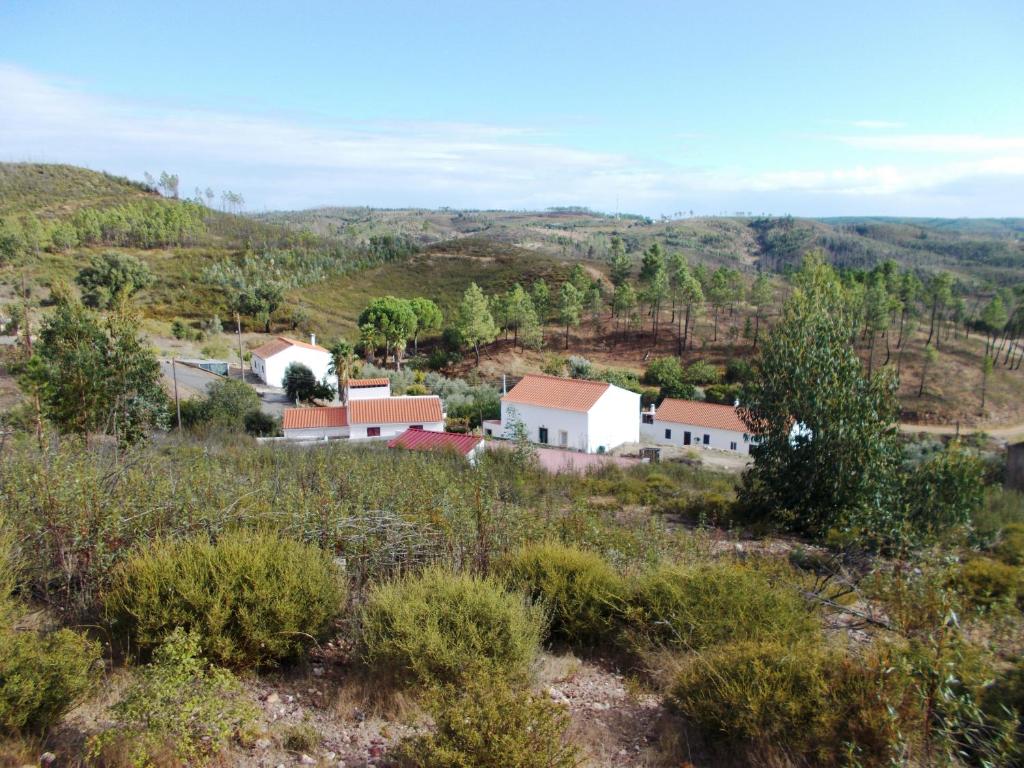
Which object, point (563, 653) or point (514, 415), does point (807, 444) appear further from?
point (514, 415)

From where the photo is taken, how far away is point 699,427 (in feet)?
92.4

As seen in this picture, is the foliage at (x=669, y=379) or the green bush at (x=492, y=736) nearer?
the green bush at (x=492, y=736)

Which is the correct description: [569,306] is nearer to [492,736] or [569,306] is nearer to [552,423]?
[552,423]

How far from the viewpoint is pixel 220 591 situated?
15.0ft

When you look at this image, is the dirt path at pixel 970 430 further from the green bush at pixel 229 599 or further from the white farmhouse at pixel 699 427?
the green bush at pixel 229 599

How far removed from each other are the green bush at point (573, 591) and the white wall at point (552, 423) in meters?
18.4

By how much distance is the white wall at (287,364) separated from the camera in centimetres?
3662

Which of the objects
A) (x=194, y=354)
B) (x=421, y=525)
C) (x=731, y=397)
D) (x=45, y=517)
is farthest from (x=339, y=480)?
(x=194, y=354)

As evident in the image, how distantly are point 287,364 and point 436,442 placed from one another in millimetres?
20834

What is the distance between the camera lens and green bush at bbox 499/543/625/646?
5.43 m

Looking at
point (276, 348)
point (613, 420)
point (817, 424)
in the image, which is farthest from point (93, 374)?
point (276, 348)

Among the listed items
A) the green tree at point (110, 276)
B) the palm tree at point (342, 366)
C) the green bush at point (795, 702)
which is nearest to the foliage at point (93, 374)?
the green bush at point (795, 702)

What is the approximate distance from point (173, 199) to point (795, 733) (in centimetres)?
11055

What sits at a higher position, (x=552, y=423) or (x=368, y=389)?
(x=368, y=389)
